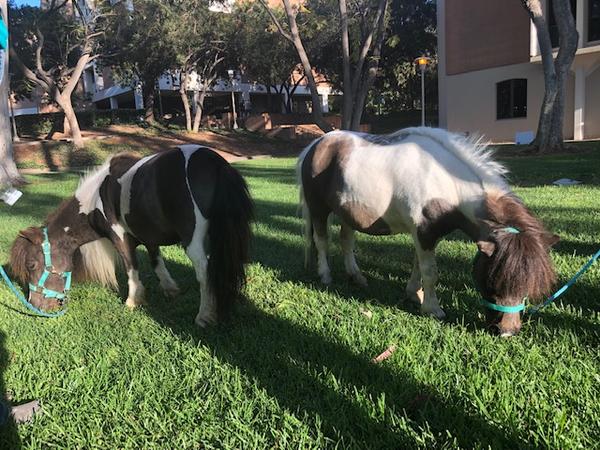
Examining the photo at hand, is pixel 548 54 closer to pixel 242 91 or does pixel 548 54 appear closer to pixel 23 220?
pixel 23 220

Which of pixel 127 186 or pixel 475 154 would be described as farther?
pixel 127 186

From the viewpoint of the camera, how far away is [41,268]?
179 inches

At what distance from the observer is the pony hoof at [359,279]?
472cm

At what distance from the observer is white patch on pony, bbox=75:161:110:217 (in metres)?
4.56

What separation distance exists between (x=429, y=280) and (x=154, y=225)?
93.1 inches

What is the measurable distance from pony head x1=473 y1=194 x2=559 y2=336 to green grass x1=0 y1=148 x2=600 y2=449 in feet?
1.07

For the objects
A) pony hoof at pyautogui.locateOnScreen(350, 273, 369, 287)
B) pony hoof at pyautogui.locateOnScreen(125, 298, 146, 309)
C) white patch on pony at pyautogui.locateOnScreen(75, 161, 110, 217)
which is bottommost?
pony hoof at pyautogui.locateOnScreen(125, 298, 146, 309)

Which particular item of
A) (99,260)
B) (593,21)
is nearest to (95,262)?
(99,260)

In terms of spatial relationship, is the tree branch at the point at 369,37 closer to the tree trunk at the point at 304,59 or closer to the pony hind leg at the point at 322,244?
the tree trunk at the point at 304,59

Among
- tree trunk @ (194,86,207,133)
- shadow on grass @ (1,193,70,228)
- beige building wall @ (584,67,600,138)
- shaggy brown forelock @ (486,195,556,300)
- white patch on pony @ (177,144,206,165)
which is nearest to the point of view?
shaggy brown forelock @ (486,195,556,300)

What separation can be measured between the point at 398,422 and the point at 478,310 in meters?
1.71

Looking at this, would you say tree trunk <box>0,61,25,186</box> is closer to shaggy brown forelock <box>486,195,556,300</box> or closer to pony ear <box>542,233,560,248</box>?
shaggy brown forelock <box>486,195,556,300</box>

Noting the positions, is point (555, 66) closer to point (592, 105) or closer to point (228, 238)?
point (592, 105)

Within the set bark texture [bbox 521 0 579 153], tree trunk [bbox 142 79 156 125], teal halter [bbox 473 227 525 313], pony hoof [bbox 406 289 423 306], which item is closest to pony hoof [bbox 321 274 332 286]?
pony hoof [bbox 406 289 423 306]
